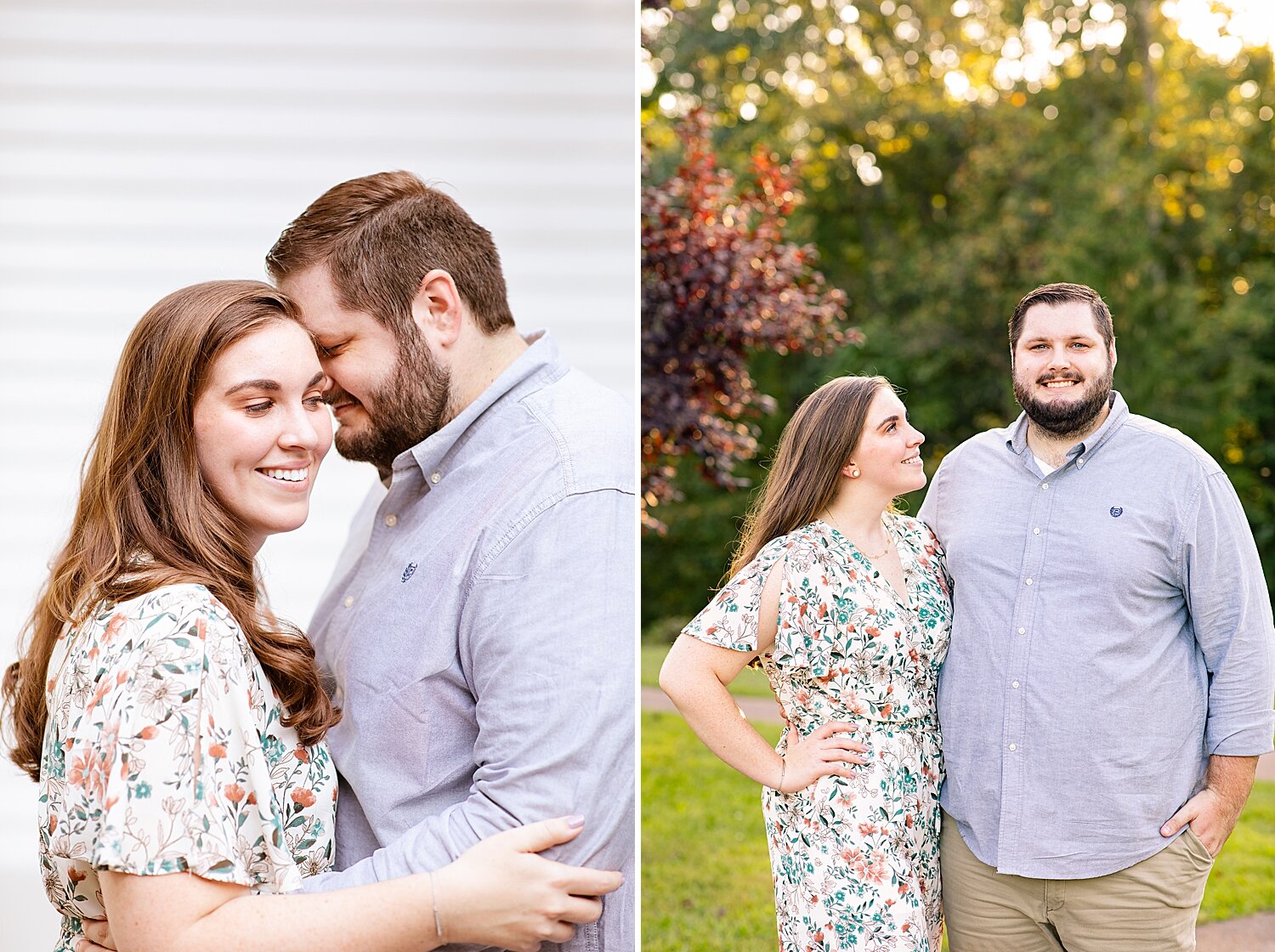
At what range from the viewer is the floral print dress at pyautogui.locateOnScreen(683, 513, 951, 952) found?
2033 millimetres

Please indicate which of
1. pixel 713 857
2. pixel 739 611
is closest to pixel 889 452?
pixel 739 611

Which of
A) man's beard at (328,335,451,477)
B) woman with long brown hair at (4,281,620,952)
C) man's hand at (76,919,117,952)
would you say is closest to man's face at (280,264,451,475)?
man's beard at (328,335,451,477)

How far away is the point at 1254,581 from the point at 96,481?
1.83m

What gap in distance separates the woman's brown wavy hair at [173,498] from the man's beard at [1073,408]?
4.24 feet

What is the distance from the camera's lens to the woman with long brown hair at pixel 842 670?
204 centimetres

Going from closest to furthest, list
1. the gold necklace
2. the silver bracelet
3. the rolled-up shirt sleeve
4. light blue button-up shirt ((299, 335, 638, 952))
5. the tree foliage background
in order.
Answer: the silver bracelet
light blue button-up shirt ((299, 335, 638, 952))
the rolled-up shirt sleeve
the gold necklace
the tree foliage background

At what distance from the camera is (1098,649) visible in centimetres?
192

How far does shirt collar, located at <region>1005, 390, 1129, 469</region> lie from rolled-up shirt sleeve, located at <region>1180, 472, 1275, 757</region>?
176 millimetres

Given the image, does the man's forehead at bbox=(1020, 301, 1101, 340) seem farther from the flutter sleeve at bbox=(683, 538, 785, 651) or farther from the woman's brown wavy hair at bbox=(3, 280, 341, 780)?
the woman's brown wavy hair at bbox=(3, 280, 341, 780)

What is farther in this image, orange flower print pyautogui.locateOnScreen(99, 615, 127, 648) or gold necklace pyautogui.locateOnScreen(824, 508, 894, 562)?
gold necklace pyautogui.locateOnScreen(824, 508, 894, 562)

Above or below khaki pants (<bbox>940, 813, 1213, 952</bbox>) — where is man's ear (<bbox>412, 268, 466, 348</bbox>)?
above

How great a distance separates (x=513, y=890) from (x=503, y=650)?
1.11 ft

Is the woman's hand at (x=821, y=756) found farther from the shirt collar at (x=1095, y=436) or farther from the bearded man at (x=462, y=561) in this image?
the shirt collar at (x=1095, y=436)

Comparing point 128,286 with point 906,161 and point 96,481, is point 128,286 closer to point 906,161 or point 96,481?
point 96,481
